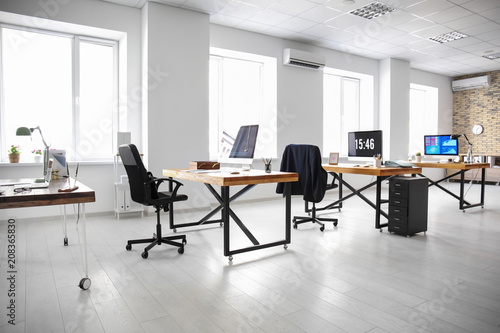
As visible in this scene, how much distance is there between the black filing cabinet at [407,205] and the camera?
12.6 ft

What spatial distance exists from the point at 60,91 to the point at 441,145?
20.6 feet

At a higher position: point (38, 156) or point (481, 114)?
point (481, 114)

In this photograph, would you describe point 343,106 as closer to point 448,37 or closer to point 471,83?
point 448,37

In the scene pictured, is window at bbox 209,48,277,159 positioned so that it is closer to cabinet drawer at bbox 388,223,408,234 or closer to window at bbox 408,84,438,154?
cabinet drawer at bbox 388,223,408,234

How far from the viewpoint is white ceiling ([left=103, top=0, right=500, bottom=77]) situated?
17.1 ft

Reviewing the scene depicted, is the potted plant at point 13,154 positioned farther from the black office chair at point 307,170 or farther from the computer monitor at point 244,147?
the black office chair at point 307,170

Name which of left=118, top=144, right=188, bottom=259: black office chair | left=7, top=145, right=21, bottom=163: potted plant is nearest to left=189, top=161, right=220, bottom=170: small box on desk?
left=118, top=144, right=188, bottom=259: black office chair

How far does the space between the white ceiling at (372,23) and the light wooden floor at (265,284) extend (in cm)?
340

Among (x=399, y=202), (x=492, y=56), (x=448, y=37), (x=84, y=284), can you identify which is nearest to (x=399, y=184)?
(x=399, y=202)

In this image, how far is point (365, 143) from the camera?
4.98 metres

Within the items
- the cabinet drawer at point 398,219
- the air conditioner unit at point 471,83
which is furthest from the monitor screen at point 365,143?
the air conditioner unit at point 471,83

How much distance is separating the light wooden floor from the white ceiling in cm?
340

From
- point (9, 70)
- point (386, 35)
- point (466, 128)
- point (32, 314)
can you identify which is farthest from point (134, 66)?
point (466, 128)

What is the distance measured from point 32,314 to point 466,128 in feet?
Answer: 37.6
